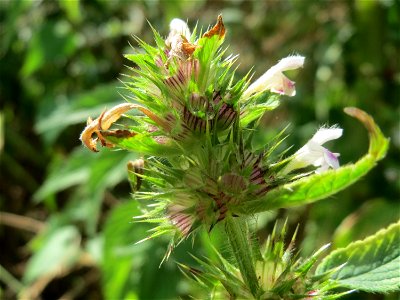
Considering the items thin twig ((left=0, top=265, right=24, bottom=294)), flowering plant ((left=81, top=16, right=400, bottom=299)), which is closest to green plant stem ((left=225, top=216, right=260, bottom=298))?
flowering plant ((left=81, top=16, right=400, bottom=299))

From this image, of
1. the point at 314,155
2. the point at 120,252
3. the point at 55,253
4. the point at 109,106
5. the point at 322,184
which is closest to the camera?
the point at 322,184

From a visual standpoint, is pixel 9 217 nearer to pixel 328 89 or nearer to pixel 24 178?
pixel 24 178

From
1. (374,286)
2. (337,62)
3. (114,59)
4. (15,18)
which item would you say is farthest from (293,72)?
(374,286)

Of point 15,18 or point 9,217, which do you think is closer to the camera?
point 15,18

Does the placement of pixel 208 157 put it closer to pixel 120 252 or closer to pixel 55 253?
pixel 120 252

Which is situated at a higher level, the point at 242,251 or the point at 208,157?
the point at 208,157

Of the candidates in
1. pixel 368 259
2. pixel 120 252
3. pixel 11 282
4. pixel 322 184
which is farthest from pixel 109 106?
pixel 322 184

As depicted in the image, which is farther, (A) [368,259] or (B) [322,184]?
(A) [368,259]
